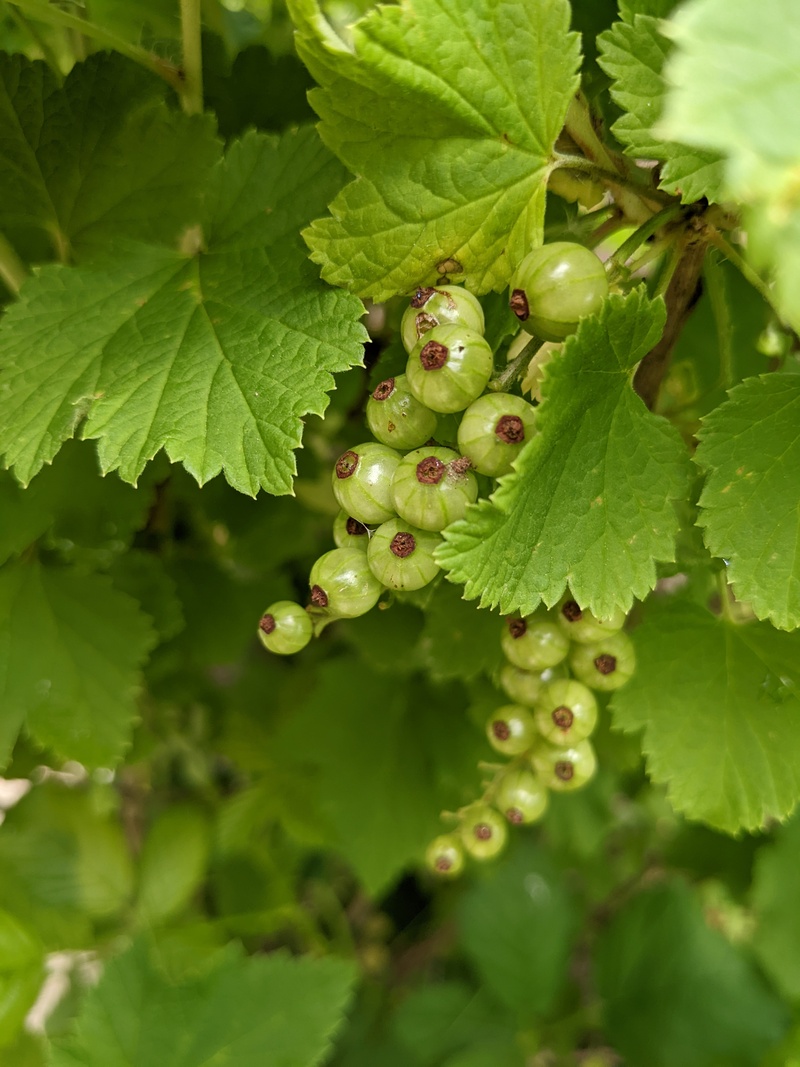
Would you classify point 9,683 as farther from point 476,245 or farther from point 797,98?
point 797,98

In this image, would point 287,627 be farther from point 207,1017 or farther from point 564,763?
point 207,1017

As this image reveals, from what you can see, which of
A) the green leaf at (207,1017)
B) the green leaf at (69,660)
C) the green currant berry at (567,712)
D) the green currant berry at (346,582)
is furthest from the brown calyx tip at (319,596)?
the green leaf at (207,1017)

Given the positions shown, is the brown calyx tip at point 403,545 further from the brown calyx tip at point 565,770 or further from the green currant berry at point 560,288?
the brown calyx tip at point 565,770

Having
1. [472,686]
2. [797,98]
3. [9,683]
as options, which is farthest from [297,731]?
[797,98]

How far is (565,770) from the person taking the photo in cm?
64

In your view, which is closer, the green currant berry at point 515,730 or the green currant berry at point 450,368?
the green currant berry at point 450,368

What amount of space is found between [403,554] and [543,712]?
230 millimetres

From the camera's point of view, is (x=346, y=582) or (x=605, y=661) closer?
(x=346, y=582)

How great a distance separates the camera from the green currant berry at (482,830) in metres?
0.67

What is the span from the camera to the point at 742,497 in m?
0.53

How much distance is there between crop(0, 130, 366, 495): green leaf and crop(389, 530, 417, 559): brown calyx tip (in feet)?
0.29

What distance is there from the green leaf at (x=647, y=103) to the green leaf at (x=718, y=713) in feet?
1.15

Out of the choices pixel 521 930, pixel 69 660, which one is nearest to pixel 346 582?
pixel 69 660

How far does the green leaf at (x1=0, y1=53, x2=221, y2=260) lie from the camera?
63cm
